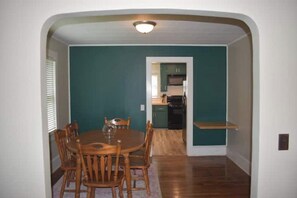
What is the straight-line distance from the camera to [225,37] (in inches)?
161

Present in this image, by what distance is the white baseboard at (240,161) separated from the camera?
3854 millimetres

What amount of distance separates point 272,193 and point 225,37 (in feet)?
10.4

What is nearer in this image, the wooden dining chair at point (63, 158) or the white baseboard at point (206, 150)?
the wooden dining chair at point (63, 158)

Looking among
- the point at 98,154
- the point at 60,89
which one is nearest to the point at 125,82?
the point at 60,89

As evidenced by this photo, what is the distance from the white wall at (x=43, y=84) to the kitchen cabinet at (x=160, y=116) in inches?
244

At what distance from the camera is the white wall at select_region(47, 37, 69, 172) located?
3937mm

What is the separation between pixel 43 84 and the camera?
1.49 metres

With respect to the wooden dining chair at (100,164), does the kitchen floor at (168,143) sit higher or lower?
lower

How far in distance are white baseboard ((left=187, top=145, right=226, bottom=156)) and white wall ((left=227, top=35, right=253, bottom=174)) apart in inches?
7.0

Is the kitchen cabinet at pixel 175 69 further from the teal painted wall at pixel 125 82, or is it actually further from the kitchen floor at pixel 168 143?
the teal painted wall at pixel 125 82

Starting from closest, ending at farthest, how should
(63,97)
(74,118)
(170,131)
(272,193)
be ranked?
(272,193)
(63,97)
(74,118)
(170,131)

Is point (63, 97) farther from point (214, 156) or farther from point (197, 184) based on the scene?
point (214, 156)

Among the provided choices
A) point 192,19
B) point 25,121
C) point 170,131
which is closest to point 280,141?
point 25,121

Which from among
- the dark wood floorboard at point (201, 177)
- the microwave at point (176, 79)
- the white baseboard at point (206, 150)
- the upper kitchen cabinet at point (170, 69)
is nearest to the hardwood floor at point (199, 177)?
the dark wood floorboard at point (201, 177)
